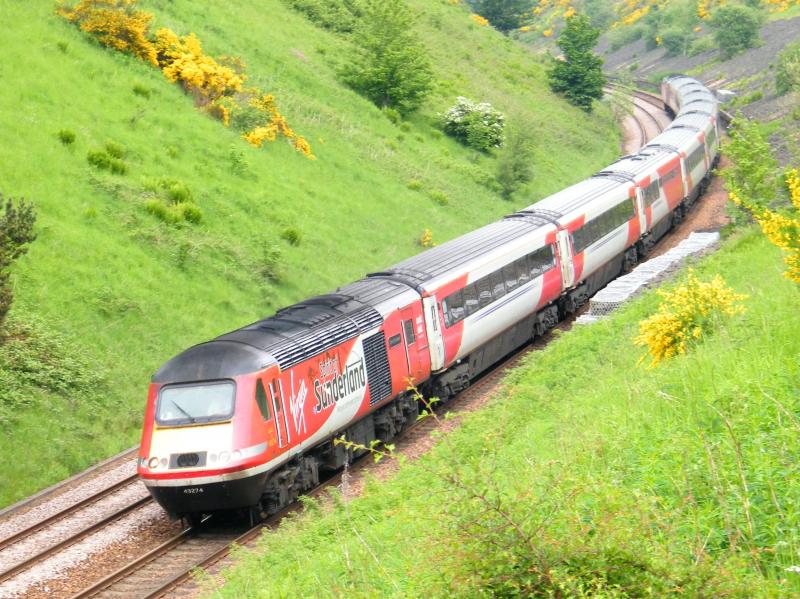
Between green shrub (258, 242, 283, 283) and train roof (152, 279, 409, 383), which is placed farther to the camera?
green shrub (258, 242, 283, 283)

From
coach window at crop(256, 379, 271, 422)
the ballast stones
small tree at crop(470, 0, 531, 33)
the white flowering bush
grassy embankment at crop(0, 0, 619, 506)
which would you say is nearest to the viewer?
coach window at crop(256, 379, 271, 422)

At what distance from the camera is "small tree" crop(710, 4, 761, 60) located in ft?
267

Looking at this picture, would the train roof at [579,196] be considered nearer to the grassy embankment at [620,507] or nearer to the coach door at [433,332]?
the coach door at [433,332]

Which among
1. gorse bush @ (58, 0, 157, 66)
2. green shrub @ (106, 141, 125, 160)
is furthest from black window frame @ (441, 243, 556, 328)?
gorse bush @ (58, 0, 157, 66)

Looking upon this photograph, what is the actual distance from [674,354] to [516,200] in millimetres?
32185

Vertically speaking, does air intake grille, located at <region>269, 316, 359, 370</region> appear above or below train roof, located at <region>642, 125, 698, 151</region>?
above

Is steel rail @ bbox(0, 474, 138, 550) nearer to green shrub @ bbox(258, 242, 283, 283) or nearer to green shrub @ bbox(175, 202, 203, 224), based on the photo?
green shrub @ bbox(258, 242, 283, 283)

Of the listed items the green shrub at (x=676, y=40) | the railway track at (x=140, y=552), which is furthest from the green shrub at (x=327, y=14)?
the green shrub at (x=676, y=40)

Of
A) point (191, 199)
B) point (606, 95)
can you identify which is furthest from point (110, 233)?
point (606, 95)

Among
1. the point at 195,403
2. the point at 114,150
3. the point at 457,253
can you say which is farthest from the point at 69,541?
the point at 114,150

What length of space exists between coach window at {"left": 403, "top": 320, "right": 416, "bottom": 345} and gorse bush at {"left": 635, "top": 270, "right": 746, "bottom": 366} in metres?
6.51

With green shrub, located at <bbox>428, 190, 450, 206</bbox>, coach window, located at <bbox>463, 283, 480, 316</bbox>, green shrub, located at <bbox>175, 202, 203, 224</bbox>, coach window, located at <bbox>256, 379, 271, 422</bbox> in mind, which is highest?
coach window, located at <bbox>256, 379, 271, 422</bbox>

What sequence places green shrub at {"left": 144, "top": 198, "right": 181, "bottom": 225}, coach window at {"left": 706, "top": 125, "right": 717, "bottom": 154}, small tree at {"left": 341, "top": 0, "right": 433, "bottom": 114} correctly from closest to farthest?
green shrub at {"left": 144, "top": 198, "right": 181, "bottom": 225}
coach window at {"left": 706, "top": 125, "right": 717, "bottom": 154}
small tree at {"left": 341, "top": 0, "right": 433, "bottom": 114}

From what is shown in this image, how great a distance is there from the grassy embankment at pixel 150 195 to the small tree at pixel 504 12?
129 ft
